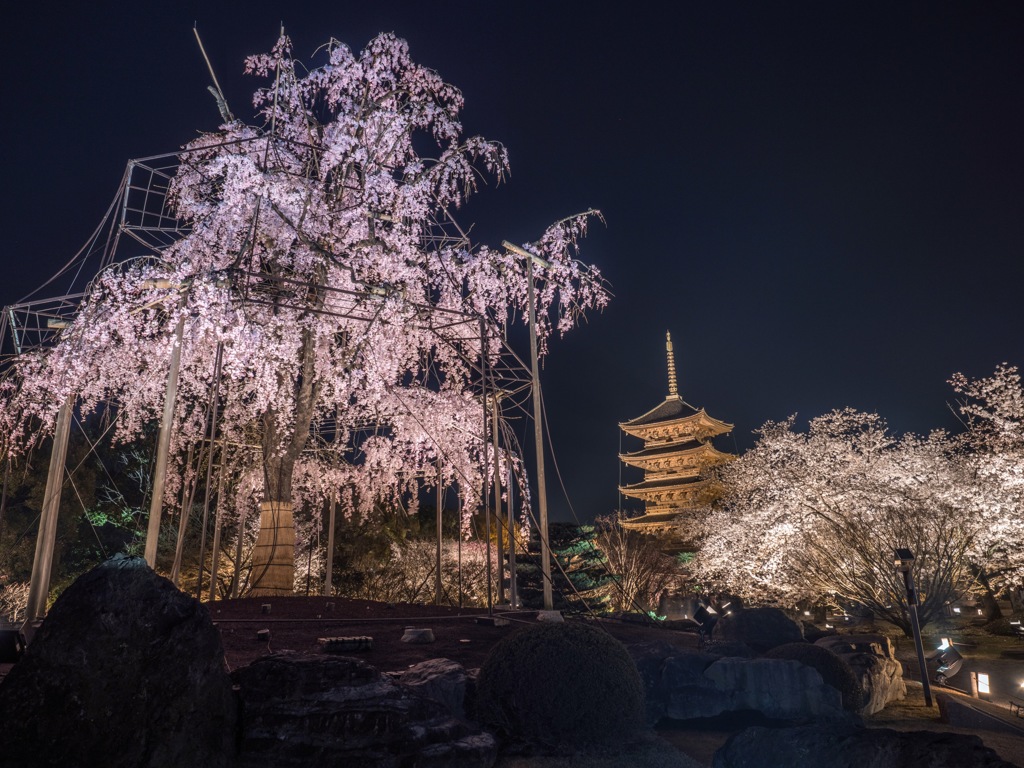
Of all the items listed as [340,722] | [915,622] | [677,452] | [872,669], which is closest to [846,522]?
[915,622]

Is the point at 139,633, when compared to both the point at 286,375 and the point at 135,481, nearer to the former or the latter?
the point at 286,375

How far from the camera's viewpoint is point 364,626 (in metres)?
8.88

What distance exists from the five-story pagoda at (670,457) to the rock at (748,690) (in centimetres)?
3488

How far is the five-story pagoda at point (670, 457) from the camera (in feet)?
148

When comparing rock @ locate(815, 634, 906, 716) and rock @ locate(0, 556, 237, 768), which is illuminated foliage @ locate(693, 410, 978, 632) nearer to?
rock @ locate(815, 634, 906, 716)

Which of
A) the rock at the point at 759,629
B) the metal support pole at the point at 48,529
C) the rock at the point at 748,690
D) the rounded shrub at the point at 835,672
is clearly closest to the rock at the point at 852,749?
the rock at the point at 748,690

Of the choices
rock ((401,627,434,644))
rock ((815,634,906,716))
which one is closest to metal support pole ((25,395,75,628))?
rock ((401,627,434,644))

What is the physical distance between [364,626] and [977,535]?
56.7 feet

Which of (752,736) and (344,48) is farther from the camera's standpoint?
(344,48)

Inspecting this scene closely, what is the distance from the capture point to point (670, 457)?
4781 cm

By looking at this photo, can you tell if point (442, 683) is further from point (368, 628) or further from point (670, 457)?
point (670, 457)

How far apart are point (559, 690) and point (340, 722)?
201 cm

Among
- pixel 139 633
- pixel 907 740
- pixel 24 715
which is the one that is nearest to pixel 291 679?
pixel 139 633

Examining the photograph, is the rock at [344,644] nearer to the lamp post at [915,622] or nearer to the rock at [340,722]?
the rock at [340,722]
